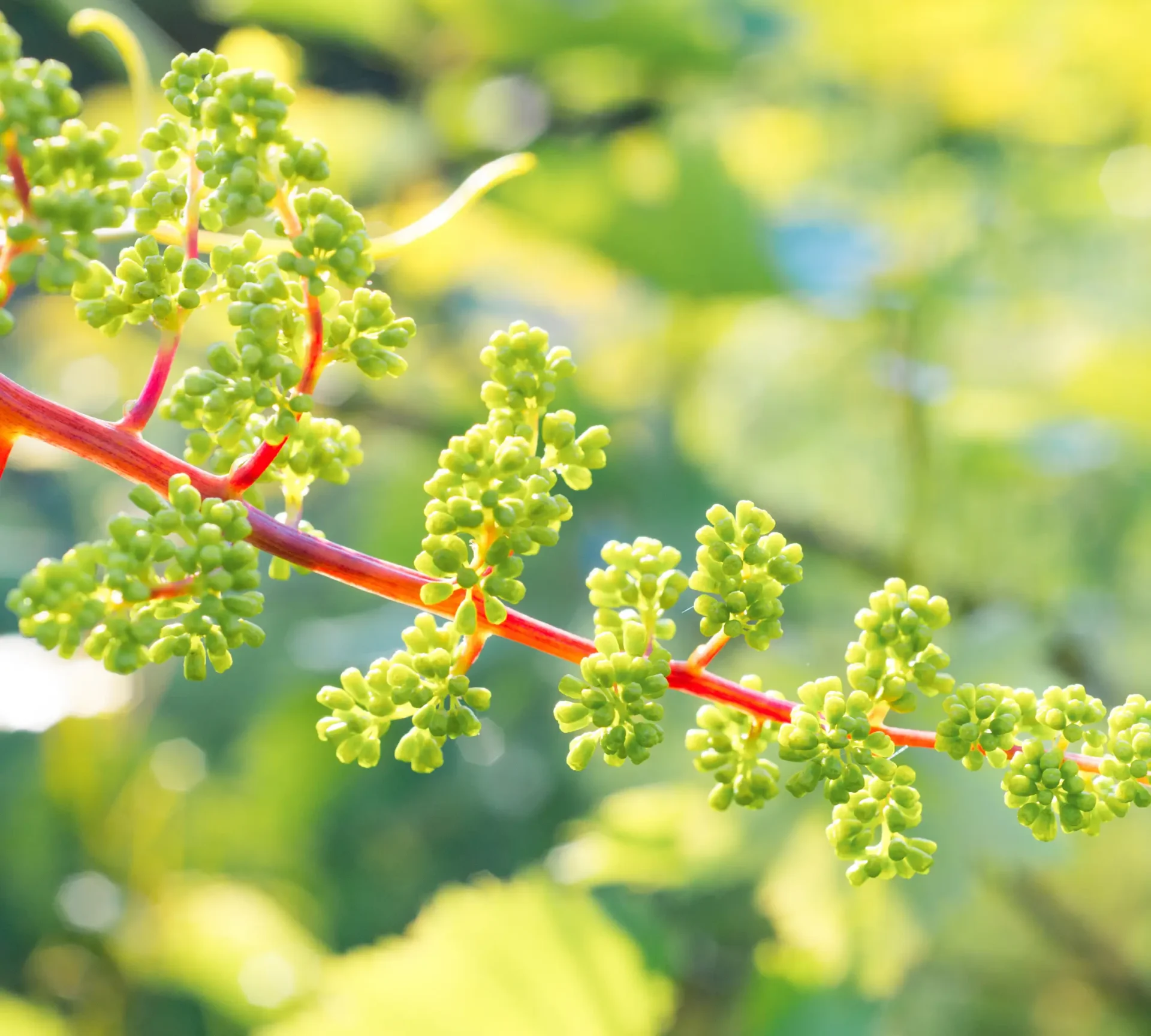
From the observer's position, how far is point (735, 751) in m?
0.31

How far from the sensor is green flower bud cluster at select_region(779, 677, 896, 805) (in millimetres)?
266

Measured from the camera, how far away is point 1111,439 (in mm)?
951

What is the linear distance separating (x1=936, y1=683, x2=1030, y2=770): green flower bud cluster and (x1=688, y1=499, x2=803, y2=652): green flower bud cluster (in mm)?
45

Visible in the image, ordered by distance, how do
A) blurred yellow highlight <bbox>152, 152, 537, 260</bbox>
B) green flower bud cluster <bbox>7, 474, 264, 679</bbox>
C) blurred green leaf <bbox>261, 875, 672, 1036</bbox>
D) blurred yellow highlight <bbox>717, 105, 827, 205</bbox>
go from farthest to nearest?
blurred yellow highlight <bbox>717, 105, 827, 205</bbox>, blurred green leaf <bbox>261, 875, 672, 1036</bbox>, blurred yellow highlight <bbox>152, 152, 537, 260</bbox>, green flower bud cluster <bbox>7, 474, 264, 679</bbox>

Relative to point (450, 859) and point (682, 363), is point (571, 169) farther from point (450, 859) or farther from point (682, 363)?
point (450, 859)

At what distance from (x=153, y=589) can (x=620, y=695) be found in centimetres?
11

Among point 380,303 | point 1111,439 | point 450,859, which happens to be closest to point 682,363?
point 1111,439

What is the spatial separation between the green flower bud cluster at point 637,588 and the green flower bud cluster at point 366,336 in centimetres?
7

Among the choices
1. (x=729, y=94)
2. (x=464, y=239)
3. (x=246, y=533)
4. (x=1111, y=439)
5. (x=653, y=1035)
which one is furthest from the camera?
(x=729, y=94)

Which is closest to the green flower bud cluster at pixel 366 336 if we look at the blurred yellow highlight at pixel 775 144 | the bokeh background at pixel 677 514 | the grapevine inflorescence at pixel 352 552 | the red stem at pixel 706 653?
the grapevine inflorescence at pixel 352 552

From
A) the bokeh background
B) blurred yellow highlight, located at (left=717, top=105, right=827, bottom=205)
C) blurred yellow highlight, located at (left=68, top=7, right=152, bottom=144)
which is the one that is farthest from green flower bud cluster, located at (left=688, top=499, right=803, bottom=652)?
blurred yellow highlight, located at (left=717, top=105, right=827, bottom=205)

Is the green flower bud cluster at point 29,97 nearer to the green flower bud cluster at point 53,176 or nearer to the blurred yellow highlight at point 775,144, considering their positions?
the green flower bud cluster at point 53,176

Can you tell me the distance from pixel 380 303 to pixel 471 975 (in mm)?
597

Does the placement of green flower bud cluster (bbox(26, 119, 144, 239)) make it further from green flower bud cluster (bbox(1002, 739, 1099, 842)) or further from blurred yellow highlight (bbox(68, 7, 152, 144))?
green flower bud cluster (bbox(1002, 739, 1099, 842))
